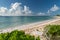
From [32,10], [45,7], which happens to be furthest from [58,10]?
[32,10]

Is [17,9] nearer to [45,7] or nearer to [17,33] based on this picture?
[45,7]

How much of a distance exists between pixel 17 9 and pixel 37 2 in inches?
171

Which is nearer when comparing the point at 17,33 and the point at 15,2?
the point at 17,33

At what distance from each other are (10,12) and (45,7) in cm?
568

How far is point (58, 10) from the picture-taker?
29484 millimetres

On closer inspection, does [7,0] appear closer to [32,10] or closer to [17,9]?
[17,9]

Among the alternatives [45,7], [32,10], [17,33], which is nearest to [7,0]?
[32,10]

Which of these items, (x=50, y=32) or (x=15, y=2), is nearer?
(x=50, y=32)

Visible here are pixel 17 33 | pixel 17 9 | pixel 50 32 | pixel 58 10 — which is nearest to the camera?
pixel 17 33

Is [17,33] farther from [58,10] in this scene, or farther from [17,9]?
[58,10]

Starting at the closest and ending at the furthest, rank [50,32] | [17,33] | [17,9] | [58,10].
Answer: [17,33] → [50,32] → [17,9] → [58,10]

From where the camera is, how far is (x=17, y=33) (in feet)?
7.37

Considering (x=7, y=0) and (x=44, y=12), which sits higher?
(x=7, y=0)

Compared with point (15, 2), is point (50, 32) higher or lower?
lower
